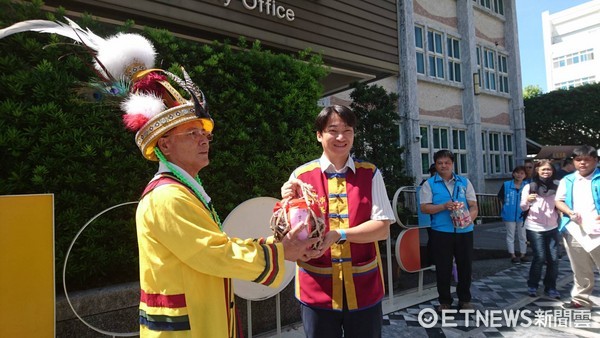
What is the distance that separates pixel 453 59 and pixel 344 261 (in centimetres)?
1460

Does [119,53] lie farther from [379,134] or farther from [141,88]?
[379,134]

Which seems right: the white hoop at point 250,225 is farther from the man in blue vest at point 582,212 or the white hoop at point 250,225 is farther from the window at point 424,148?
the window at point 424,148

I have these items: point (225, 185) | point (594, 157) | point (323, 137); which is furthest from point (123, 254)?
point (594, 157)

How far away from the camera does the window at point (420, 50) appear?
13406 millimetres

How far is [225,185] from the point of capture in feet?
12.7

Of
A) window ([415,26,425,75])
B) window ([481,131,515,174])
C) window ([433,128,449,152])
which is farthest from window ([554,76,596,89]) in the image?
window ([415,26,425,75])

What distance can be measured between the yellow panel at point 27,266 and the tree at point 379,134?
18.7 ft

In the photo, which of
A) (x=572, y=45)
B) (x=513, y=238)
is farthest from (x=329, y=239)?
(x=572, y=45)

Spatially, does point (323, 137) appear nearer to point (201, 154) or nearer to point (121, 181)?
point (201, 154)

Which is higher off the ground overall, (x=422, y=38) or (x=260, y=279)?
(x=422, y=38)

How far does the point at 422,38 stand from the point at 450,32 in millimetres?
1858

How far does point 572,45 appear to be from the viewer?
56156 mm

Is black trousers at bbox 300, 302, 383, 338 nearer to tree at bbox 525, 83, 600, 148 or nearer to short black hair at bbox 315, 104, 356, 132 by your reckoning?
short black hair at bbox 315, 104, 356, 132

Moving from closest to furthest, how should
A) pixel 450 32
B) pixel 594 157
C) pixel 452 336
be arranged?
pixel 452 336 → pixel 594 157 → pixel 450 32
